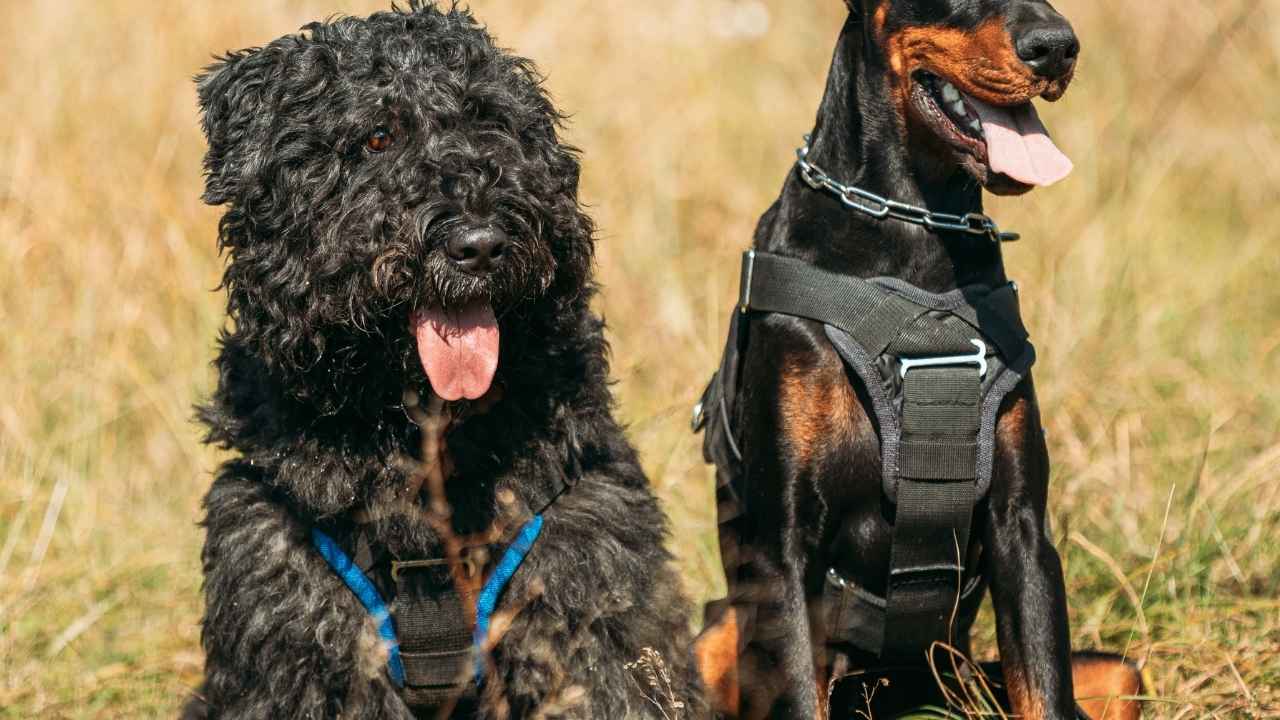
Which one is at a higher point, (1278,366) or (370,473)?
(370,473)

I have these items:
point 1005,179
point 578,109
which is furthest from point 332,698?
point 578,109

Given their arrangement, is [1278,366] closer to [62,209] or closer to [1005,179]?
[1005,179]

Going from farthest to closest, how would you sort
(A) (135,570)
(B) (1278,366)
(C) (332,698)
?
1. (B) (1278,366)
2. (A) (135,570)
3. (C) (332,698)

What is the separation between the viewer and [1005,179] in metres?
3.18

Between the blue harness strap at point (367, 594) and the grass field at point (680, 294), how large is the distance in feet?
4.23

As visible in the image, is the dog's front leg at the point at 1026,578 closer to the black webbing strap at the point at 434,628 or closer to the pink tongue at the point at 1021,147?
the pink tongue at the point at 1021,147

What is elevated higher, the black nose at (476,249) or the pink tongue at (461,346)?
the black nose at (476,249)

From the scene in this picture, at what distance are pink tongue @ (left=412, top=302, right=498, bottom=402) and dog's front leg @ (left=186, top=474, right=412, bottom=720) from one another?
1.77 feet

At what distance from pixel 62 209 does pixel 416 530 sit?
12.7 feet

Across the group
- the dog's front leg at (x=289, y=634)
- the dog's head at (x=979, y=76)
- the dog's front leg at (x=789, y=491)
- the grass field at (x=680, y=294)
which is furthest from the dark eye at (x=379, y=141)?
the grass field at (x=680, y=294)

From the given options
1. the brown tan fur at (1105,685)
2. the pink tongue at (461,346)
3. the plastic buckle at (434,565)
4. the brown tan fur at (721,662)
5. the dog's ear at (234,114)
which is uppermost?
the dog's ear at (234,114)

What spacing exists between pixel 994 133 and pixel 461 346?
1227 millimetres

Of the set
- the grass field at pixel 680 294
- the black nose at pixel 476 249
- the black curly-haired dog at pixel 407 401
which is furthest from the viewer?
the grass field at pixel 680 294

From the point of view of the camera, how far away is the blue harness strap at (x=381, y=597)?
326 centimetres
